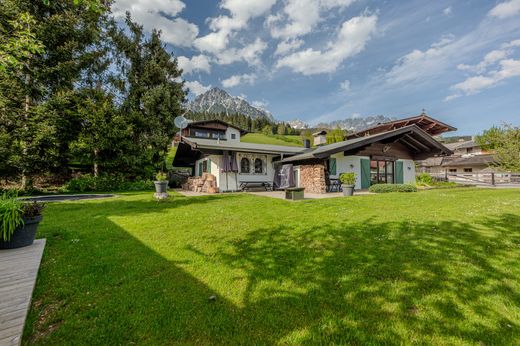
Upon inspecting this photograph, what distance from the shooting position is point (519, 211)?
609 centimetres

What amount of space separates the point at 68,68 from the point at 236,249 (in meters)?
18.6

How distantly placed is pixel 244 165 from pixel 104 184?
10113 mm

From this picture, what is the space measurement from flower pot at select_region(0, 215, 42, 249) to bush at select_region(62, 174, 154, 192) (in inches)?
539

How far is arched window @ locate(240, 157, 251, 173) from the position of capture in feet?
49.3

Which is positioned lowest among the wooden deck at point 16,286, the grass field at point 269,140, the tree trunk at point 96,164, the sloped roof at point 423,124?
the wooden deck at point 16,286

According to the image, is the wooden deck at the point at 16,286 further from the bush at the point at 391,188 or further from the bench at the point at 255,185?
the bush at the point at 391,188

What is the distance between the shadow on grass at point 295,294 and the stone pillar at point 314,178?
28.8 feet

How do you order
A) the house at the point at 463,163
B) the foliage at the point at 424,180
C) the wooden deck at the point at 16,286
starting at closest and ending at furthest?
1. the wooden deck at the point at 16,286
2. the foliage at the point at 424,180
3. the house at the point at 463,163

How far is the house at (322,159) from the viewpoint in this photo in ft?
44.4

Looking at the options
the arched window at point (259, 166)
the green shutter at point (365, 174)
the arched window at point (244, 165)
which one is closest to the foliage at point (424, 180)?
the green shutter at point (365, 174)

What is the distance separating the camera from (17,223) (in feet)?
11.9

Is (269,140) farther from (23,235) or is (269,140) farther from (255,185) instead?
A: (23,235)

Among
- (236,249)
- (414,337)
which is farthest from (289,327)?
(236,249)

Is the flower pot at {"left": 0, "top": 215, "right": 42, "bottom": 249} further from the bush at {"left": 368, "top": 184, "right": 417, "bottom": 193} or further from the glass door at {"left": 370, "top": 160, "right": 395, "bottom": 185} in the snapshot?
the glass door at {"left": 370, "top": 160, "right": 395, "bottom": 185}
